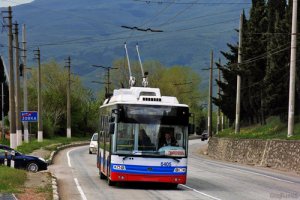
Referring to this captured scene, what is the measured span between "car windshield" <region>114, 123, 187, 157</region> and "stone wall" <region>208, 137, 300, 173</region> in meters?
14.8

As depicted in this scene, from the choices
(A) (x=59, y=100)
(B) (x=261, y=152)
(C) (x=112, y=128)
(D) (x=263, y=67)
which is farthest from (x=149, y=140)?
(A) (x=59, y=100)

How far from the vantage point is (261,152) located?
41.7m

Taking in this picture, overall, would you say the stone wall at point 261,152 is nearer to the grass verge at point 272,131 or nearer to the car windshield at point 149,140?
the grass verge at point 272,131

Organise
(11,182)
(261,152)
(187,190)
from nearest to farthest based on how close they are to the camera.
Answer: (11,182) < (187,190) < (261,152)

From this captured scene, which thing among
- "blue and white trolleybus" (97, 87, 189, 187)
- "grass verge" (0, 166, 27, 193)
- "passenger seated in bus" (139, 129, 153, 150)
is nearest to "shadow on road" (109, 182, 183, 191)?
"blue and white trolleybus" (97, 87, 189, 187)

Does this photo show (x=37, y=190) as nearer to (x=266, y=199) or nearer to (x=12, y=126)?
(x=266, y=199)

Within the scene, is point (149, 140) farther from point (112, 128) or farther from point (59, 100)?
point (59, 100)

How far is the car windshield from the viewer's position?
2061 centimetres

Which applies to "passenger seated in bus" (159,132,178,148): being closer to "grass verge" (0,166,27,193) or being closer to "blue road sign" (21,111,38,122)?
"grass verge" (0,166,27,193)

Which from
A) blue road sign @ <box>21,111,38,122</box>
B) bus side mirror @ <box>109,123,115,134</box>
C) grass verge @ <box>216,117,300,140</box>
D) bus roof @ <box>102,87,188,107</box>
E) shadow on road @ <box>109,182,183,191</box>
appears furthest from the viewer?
blue road sign @ <box>21,111,38,122</box>

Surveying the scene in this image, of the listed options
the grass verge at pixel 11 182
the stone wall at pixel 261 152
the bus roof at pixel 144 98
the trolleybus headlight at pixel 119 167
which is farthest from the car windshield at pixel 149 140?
the stone wall at pixel 261 152

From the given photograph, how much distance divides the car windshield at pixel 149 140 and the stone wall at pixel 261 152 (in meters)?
14.8

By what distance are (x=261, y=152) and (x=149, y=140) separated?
22.2m

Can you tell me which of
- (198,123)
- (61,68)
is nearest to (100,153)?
(61,68)
